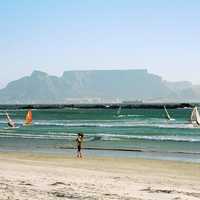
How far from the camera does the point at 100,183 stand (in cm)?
1451

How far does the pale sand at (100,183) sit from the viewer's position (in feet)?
40.5

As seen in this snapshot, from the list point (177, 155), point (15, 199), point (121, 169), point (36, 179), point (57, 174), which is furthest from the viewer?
point (177, 155)

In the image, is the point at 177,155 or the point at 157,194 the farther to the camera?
the point at 177,155

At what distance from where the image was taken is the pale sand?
12344 millimetres

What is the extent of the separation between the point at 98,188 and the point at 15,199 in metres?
2.57

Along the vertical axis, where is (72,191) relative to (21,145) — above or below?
below

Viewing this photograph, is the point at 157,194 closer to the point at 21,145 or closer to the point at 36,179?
the point at 36,179

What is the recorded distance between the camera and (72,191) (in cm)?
1280

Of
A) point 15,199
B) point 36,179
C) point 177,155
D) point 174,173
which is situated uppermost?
point 177,155

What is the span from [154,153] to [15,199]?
1699cm

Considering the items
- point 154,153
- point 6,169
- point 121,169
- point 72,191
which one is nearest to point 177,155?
point 154,153

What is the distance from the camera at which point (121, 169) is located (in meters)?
20.5

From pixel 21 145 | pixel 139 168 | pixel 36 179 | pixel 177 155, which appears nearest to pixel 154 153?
pixel 177 155

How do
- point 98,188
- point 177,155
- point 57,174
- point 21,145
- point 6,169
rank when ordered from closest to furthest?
point 98,188, point 57,174, point 6,169, point 177,155, point 21,145
